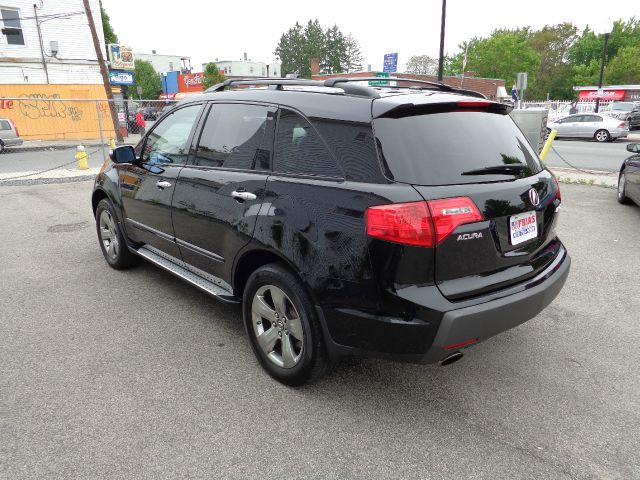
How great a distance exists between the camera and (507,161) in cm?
283

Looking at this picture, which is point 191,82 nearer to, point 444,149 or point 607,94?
point 607,94

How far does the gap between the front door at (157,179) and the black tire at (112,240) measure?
361mm

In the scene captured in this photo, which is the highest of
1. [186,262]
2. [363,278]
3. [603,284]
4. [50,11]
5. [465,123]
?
[50,11]

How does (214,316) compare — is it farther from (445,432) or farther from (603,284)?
(603,284)

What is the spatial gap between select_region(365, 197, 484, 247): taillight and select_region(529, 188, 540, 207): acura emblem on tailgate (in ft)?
2.21

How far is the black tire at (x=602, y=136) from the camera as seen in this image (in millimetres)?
22828

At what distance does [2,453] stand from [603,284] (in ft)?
16.3

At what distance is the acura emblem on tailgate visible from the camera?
2771 millimetres

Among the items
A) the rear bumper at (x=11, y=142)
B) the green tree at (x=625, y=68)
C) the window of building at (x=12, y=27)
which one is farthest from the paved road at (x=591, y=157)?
the green tree at (x=625, y=68)

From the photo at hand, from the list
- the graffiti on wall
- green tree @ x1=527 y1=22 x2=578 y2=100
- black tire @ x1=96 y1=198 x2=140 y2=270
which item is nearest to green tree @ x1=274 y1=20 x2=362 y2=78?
green tree @ x1=527 y1=22 x2=578 y2=100

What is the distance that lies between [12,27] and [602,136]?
98.5 feet

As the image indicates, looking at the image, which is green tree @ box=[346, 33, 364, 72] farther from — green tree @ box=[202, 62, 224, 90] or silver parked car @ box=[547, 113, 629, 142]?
silver parked car @ box=[547, 113, 629, 142]

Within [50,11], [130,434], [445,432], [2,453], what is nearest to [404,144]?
[445,432]

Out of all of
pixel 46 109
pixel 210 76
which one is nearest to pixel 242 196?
pixel 46 109
